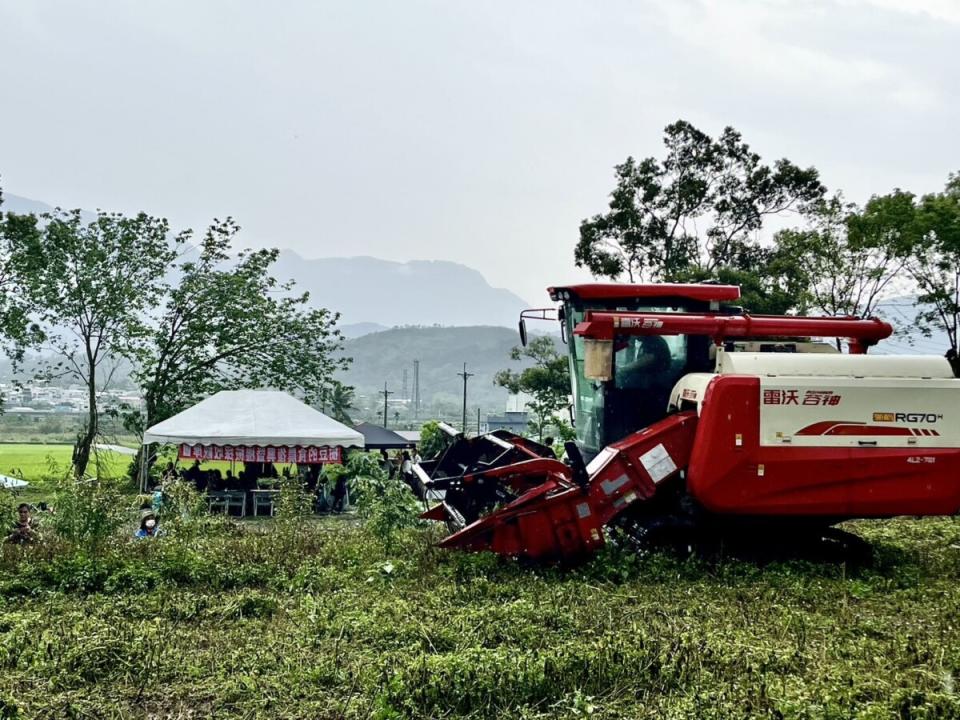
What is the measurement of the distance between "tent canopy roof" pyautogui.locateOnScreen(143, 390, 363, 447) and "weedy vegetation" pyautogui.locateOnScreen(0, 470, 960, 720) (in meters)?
6.49

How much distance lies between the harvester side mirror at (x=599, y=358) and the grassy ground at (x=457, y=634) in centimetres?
182

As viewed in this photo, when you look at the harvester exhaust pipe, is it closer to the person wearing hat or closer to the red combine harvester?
the red combine harvester

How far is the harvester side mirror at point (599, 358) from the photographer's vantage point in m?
9.55

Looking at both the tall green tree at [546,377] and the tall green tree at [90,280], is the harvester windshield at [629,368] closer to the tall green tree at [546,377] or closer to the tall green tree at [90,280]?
the tall green tree at [546,377]

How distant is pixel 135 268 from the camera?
2717cm

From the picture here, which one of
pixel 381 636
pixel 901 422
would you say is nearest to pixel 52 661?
pixel 381 636

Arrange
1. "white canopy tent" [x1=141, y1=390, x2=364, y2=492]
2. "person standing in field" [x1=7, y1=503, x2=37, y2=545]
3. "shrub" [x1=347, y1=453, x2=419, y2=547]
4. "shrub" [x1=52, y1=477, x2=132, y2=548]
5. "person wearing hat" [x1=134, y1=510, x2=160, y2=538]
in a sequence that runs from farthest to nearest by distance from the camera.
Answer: "white canopy tent" [x1=141, y1=390, x2=364, y2=492], "person wearing hat" [x1=134, y1=510, x2=160, y2=538], "person standing in field" [x1=7, y1=503, x2=37, y2=545], "shrub" [x1=347, y1=453, x2=419, y2=547], "shrub" [x1=52, y1=477, x2=132, y2=548]

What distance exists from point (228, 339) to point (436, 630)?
22.4 metres

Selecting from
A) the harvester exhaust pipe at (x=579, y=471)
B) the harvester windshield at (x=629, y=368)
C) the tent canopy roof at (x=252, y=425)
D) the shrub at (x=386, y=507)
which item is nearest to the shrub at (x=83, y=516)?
the shrub at (x=386, y=507)

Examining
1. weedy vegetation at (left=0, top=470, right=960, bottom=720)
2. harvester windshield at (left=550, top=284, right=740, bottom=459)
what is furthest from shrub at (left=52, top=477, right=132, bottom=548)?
harvester windshield at (left=550, top=284, right=740, bottom=459)

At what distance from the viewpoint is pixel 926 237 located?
2398 centimetres

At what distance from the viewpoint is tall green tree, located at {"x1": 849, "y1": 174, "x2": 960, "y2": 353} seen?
928 inches

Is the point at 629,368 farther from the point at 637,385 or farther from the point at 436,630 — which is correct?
the point at 436,630

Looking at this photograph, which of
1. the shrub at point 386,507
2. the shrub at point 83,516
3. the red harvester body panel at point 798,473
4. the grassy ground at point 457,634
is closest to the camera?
the grassy ground at point 457,634
